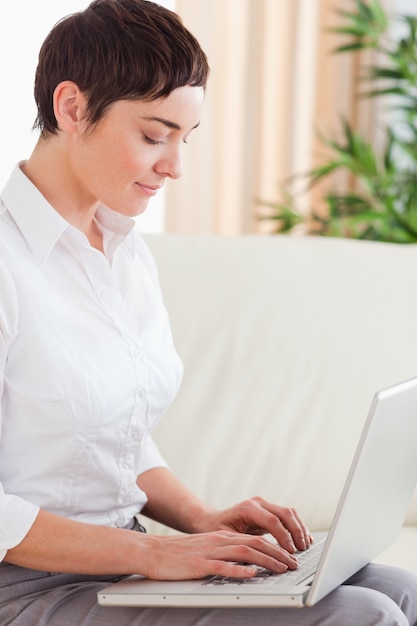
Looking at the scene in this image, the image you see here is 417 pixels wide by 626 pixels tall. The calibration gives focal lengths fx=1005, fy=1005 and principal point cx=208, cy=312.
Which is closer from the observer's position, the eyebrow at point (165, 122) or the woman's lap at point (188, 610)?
the woman's lap at point (188, 610)

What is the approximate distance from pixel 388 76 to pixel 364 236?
470mm

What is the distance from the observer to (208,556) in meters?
1.12

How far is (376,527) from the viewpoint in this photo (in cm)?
119

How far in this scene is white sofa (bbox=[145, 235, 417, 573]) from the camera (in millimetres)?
1862

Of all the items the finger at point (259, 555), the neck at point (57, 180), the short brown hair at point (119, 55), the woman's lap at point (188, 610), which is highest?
the short brown hair at point (119, 55)

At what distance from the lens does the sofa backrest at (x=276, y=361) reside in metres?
1.86

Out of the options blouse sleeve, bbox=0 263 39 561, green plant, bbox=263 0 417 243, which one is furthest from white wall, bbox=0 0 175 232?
blouse sleeve, bbox=0 263 39 561

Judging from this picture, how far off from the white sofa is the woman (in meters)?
0.51

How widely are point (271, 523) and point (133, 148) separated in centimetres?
51

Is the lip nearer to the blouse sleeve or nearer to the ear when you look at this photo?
the ear

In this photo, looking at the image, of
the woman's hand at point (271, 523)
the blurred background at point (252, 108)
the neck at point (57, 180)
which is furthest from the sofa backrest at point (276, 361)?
the blurred background at point (252, 108)

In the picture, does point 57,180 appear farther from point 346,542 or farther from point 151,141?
point 346,542

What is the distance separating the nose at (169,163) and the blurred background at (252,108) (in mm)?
1243

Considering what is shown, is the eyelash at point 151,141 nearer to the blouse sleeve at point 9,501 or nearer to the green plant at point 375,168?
the blouse sleeve at point 9,501
